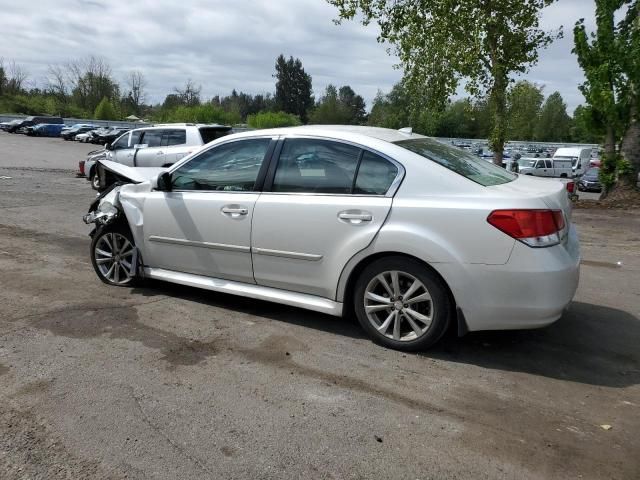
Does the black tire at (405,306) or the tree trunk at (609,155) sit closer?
the black tire at (405,306)

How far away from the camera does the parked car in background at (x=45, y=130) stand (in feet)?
179

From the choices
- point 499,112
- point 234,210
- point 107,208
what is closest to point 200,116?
point 499,112

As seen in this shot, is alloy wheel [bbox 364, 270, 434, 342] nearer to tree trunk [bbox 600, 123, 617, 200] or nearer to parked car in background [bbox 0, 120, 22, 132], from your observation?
tree trunk [bbox 600, 123, 617, 200]

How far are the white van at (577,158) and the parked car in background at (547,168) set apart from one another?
2.18 ft

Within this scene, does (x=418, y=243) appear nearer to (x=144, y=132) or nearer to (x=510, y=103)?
(x=144, y=132)

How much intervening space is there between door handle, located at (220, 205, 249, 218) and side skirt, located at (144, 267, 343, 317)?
0.61 metres

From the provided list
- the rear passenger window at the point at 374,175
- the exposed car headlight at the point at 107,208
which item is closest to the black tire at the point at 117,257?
the exposed car headlight at the point at 107,208

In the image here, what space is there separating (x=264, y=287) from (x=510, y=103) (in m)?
Result: 15.4

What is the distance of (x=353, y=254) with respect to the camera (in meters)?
4.13

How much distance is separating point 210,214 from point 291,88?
117 m

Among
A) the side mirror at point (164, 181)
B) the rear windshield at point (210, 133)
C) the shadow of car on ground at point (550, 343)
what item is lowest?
the shadow of car on ground at point (550, 343)

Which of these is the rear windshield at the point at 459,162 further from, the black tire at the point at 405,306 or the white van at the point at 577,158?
the white van at the point at 577,158

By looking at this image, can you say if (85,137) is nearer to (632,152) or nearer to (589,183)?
(589,183)

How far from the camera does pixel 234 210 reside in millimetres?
4672
